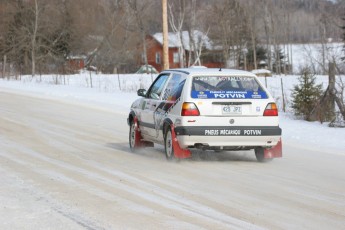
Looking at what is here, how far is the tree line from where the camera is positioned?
62.8m

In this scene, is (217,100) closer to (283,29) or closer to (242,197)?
(242,197)

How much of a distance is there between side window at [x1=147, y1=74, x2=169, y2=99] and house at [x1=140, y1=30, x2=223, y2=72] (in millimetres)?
55976

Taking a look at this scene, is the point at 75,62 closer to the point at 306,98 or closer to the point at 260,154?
the point at 306,98

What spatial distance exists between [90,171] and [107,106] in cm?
1490

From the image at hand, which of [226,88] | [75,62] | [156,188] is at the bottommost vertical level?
[156,188]

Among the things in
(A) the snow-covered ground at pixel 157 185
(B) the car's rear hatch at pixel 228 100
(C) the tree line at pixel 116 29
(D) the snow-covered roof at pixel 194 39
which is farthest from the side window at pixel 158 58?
(B) the car's rear hatch at pixel 228 100

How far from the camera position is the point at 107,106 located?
Answer: 24.5 metres

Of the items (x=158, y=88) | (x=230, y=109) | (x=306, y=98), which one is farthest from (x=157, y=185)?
(x=306, y=98)

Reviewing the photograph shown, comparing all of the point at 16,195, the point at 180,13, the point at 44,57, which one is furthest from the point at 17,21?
the point at 16,195

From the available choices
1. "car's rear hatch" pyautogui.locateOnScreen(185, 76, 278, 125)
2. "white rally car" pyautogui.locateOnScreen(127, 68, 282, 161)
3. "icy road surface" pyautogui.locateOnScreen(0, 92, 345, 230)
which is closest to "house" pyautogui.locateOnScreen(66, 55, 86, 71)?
"icy road surface" pyautogui.locateOnScreen(0, 92, 345, 230)

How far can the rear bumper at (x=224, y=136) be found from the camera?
10.3 meters

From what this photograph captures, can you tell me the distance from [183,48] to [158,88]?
6215 cm

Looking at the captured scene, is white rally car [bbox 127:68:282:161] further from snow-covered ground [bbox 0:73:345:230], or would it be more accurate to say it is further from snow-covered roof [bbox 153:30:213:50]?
snow-covered roof [bbox 153:30:213:50]

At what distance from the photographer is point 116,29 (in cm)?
7475
